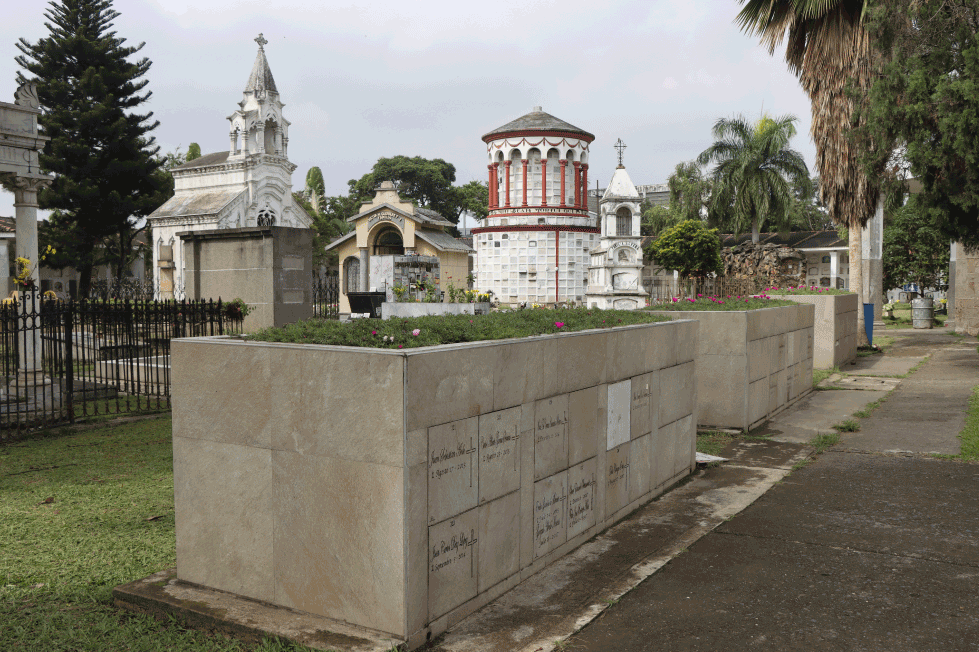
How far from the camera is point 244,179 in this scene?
149ft

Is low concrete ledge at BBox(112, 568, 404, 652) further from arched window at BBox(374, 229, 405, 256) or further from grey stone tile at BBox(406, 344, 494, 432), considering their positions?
arched window at BBox(374, 229, 405, 256)

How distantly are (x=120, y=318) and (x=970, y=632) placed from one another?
41.0ft

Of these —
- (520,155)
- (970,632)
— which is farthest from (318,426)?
(520,155)

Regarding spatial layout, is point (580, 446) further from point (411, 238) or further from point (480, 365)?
point (411, 238)

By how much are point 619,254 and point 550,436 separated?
35.8m

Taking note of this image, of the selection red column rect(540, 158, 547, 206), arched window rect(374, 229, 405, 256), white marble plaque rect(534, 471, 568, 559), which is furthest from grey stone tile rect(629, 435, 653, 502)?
arched window rect(374, 229, 405, 256)

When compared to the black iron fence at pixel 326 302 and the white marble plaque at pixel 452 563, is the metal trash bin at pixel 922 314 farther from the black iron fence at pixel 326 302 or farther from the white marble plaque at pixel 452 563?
the white marble plaque at pixel 452 563

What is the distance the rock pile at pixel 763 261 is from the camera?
45750 millimetres

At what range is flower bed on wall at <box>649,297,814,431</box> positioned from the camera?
9.47 m

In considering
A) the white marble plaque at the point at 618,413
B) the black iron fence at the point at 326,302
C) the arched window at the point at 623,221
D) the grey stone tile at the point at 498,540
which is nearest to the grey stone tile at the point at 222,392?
the grey stone tile at the point at 498,540

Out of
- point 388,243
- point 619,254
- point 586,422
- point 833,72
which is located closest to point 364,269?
point 388,243

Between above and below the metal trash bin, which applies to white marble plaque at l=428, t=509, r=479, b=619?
below

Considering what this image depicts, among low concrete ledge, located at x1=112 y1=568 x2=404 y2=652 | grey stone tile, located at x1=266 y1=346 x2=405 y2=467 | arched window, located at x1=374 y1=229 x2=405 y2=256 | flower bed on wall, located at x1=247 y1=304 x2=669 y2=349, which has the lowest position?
low concrete ledge, located at x1=112 y1=568 x2=404 y2=652

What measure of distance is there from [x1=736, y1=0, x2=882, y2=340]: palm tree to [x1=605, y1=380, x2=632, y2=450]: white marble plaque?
14926mm
